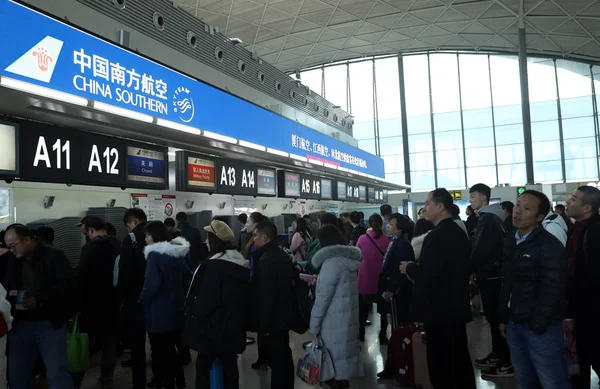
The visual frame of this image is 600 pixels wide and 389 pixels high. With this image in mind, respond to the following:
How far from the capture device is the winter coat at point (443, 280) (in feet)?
11.6

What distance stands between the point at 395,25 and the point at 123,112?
21.4m

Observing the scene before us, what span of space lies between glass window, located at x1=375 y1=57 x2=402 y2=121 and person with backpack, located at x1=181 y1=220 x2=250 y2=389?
2317cm

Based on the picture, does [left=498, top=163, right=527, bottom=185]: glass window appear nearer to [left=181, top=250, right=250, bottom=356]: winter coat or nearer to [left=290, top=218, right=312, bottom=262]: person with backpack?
[left=290, top=218, right=312, bottom=262]: person with backpack

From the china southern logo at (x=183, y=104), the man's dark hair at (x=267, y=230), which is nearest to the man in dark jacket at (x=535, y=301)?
the man's dark hair at (x=267, y=230)

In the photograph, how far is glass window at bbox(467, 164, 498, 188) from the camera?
24344mm

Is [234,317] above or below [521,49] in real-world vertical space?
below

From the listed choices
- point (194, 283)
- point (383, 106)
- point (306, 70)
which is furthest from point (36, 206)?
point (306, 70)

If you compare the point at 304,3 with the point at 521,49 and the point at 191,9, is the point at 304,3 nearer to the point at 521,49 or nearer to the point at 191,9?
the point at 191,9

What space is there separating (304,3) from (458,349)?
1951cm

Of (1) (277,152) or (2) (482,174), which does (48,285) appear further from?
(2) (482,174)

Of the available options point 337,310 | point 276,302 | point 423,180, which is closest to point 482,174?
point 423,180

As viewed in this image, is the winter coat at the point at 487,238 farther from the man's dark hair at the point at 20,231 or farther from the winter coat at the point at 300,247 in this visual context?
the man's dark hair at the point at 20,231

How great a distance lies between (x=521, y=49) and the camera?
20.2 metres

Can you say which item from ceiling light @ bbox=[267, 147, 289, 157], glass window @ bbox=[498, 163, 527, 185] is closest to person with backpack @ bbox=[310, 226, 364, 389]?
ceiling light @ bbox=[267, 147, 289, 157]
